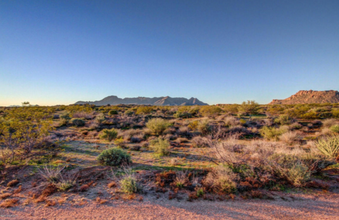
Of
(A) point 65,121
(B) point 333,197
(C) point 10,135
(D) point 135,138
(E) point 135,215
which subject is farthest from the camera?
(A) point 65,121

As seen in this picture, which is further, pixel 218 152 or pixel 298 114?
pixel 298 114

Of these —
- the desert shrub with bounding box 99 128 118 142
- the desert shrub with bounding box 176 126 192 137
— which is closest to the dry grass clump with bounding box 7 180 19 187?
the desert shrub with bounding box 99 128 118 142

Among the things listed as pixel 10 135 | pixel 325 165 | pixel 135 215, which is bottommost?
pixel 135 215

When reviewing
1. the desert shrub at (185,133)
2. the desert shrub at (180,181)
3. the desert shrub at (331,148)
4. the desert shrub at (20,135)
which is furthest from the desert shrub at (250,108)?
the desert shrub at (20,135)

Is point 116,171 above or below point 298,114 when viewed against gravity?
below

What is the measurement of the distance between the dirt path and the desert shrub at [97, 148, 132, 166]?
9.55 feet

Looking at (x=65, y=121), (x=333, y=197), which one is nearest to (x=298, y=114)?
(x=333, y=197)

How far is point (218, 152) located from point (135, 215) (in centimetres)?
441

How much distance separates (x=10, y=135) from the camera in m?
7.54

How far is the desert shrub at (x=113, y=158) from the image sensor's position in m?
7.42

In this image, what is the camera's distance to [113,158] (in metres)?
7.59

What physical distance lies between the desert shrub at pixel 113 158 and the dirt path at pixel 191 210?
9.55ft

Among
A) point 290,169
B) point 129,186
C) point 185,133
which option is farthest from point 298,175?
point 185,133

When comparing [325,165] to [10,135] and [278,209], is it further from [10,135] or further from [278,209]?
[10,135]
